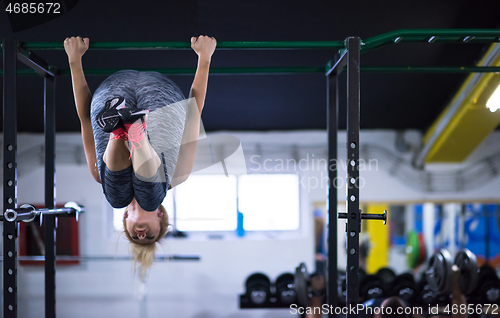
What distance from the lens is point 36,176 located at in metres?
3.73

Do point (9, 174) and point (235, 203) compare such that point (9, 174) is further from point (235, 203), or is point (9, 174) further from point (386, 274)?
point (386, 274)

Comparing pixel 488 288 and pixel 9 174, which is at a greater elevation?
pixel 9 174

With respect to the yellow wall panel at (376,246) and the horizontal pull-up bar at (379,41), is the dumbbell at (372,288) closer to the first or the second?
the yellow wall panel at (376,246)

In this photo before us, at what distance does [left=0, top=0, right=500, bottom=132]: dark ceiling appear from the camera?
7.55ft

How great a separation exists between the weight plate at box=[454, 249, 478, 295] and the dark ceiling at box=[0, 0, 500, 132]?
4.83ft

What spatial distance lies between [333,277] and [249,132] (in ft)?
7.84

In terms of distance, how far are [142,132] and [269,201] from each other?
9.24 feet

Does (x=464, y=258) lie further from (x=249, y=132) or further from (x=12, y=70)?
(x=12, y=70)

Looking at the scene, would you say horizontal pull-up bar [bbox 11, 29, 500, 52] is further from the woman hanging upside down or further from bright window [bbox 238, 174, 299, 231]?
bright window [bbox 238, 174, 299, 231]

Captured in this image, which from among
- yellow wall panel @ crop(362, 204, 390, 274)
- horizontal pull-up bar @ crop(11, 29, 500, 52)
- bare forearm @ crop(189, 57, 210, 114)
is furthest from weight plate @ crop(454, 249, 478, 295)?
bare forearm @ crop(189, 57, 210, 114)

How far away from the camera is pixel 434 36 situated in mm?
1292

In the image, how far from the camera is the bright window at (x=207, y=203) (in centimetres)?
385

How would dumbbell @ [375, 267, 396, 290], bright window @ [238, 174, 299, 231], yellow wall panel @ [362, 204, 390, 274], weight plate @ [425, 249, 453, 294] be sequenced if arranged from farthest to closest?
yellow wall panel @ [362, 204, 390, 274]
bright window @ [238, 174, 299, 231]
dumbbell @ [375, 267, 396, 290]
weight plate @ [425, 249, 453, 294]

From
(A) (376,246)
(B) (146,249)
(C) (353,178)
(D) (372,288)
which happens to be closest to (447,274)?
(D) (372,288)
